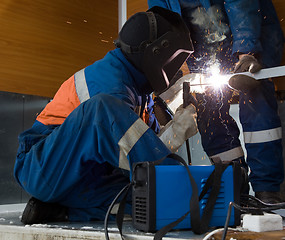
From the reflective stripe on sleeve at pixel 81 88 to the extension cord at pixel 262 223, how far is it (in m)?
0.79

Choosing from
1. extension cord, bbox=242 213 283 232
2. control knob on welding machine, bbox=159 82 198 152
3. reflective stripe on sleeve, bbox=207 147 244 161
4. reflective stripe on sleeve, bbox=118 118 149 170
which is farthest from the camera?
reflective stripe on sleeve, bbox=207 147 244 161

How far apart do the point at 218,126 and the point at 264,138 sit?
0.31 metres

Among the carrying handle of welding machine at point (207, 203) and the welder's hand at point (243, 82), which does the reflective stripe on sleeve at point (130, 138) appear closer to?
the carrying handle of welding machine at point (207, 203)

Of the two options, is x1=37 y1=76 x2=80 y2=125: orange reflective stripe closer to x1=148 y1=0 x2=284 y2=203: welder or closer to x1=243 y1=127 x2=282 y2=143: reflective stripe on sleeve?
x1=148 y1=0 x2=284 y2=203: welder

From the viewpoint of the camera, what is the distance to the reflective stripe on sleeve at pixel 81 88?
157cm

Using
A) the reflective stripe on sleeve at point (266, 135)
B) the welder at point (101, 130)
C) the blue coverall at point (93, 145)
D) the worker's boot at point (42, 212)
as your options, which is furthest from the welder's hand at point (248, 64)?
the worker's boot at point (42, 212)

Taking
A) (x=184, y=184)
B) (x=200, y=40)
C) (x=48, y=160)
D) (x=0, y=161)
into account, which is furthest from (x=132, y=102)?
(x=0, y=161)

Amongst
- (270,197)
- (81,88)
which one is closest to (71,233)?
(81,88)

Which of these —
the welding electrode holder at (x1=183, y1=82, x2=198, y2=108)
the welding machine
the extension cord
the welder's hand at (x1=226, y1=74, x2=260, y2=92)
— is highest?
the welder's hand at (x1=226, y1=74, x2=260, y2=92)

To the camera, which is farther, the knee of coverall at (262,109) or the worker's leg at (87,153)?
the knee of coverall at (262,109)

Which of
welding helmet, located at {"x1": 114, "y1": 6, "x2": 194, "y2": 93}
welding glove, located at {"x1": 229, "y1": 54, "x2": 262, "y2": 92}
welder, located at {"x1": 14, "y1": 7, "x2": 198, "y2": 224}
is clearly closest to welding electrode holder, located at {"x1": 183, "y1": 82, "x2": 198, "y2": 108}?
welder, located at {"x1": 14, "y1": 7, "x2": 198, "y2": 224}

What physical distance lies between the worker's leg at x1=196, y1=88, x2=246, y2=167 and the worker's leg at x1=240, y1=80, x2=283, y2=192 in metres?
0.13

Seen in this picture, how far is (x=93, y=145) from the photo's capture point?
1.30m

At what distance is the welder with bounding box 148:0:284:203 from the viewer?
208 cm
